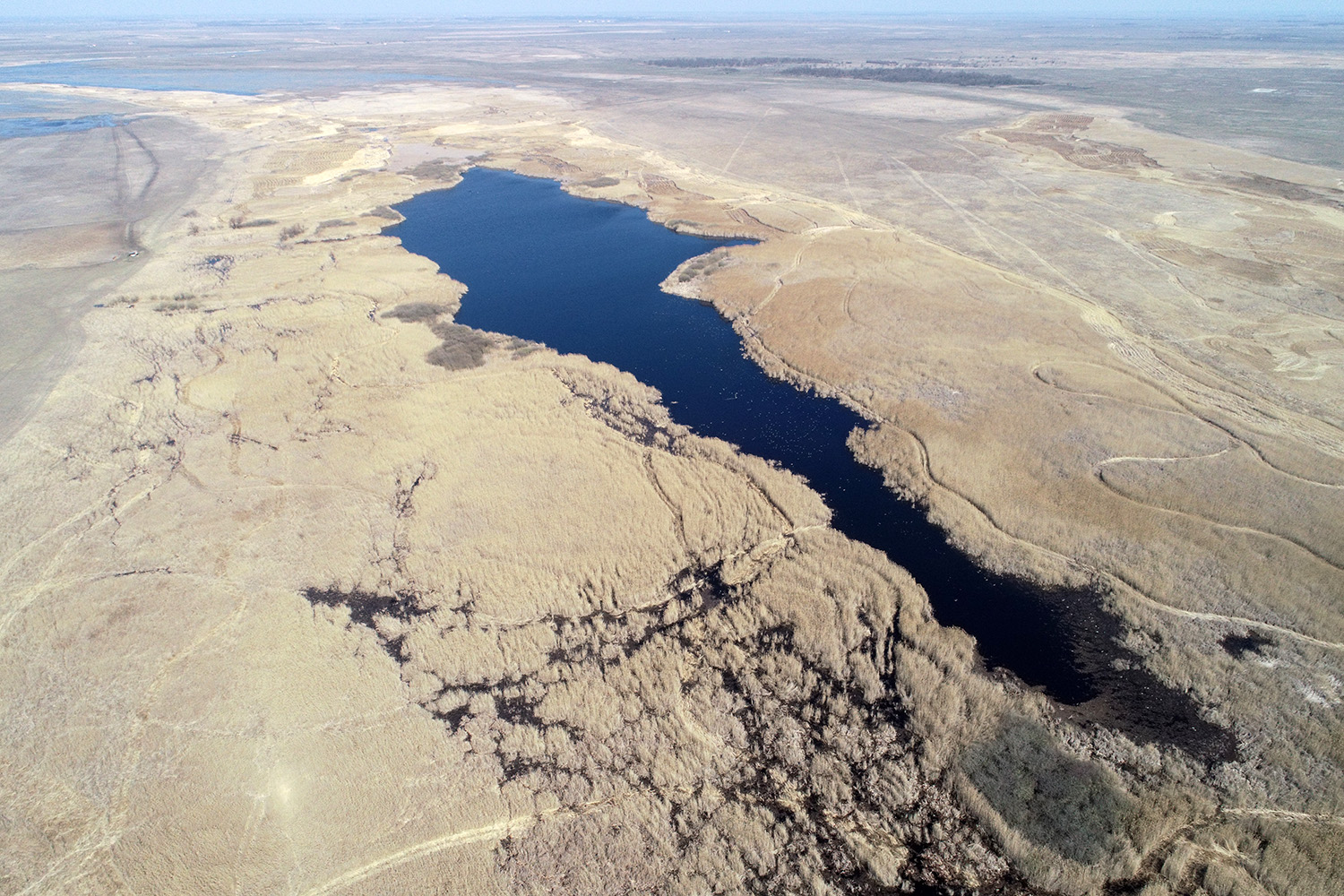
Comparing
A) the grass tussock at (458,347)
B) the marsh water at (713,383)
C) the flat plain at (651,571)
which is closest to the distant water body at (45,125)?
the flat plain at (651,571)

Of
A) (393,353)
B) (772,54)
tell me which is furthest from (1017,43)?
(393,353)

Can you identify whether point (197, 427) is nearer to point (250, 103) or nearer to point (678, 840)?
point (678, 840)

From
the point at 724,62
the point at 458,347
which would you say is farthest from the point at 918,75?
the point at 458,347

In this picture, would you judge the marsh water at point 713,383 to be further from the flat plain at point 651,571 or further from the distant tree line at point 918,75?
the distant tree line at point 918,75

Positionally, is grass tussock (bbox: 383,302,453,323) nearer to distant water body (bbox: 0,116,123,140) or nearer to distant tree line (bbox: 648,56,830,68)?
Answer: distant water body (bbox: 0,116,123,140)

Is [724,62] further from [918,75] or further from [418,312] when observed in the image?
[418,312]

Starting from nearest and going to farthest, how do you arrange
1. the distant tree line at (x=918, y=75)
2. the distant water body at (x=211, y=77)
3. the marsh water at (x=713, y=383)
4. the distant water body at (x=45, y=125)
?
the marsh water at (x=713, y=383) < the distant water body at (x=45, y=125) < the distant tree line at (x=918, y=75) < the distant water body at (x=211, y=77)
